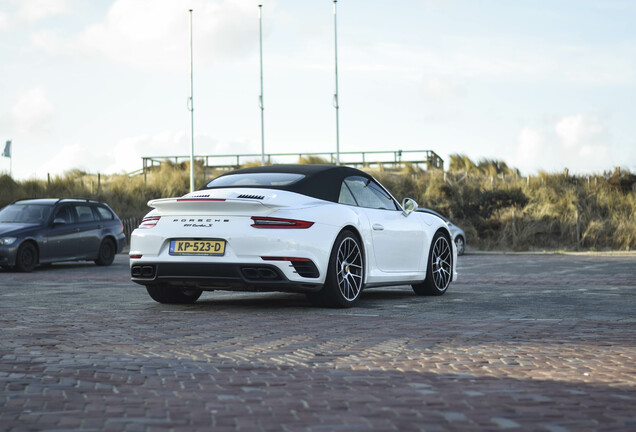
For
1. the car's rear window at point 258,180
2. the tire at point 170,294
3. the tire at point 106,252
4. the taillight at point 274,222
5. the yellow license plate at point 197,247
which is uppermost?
the car's rear window at point 258,180

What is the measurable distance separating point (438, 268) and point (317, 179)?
8.49ft

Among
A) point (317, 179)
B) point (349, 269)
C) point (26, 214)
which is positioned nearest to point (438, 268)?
point (349, 269)

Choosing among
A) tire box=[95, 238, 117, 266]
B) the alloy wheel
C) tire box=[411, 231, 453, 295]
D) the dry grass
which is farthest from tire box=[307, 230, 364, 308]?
the dry grass

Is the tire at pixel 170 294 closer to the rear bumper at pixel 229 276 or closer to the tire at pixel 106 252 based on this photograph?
the rear bumper at pixel 229 276

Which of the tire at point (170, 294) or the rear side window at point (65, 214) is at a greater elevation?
the rear side window at point (65, 214)

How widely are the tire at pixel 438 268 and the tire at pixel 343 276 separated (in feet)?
5.99

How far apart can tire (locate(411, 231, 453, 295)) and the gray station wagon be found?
9543 millimetres

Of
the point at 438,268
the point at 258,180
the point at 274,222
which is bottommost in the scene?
the point at 438,268

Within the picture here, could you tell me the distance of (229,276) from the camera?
9.04m

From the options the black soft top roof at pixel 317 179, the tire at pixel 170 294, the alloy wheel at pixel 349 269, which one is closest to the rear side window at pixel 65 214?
the tire at pixel 170 294

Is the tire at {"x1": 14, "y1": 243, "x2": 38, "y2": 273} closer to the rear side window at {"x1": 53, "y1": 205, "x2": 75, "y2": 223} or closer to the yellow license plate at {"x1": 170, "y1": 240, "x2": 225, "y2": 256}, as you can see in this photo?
the rear side window at {"x1": 53, "y1": 205, "x2": 75, "y2": 223}

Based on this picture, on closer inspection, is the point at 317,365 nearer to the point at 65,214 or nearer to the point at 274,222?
the point at 274,222

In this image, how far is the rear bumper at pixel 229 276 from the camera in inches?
356

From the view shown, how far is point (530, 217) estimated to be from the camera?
3638 cm
